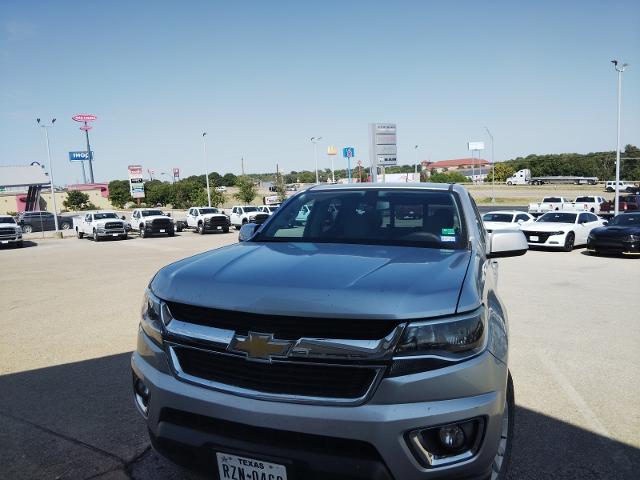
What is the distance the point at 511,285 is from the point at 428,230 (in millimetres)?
7664

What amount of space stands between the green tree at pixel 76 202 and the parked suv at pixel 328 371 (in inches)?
3608

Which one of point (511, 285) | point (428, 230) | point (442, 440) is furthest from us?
point (511, 285)

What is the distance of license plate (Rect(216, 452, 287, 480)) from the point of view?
6.95 feet

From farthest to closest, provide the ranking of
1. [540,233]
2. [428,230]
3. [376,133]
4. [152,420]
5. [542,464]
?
1. [376,133]
2. [540,233]
3. [428,230]
4. [542,464]
5. [152,420]

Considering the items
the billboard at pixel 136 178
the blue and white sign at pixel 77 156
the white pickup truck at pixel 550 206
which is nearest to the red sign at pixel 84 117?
the blue and white sign at pixel 77 156

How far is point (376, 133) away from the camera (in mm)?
32906

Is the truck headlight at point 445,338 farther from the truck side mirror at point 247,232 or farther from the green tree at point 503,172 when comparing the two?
the green tree at point 503,172

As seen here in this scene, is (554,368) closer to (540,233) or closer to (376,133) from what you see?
(540,233)

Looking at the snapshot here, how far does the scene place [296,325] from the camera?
2174 mm

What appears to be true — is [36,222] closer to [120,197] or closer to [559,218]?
[559,218]

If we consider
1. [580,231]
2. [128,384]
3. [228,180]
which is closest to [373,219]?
[128,384]

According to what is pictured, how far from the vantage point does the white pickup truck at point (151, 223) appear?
29547mm

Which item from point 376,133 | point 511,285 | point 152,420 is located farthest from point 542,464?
point 376,133

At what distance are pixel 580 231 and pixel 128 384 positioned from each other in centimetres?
1759
